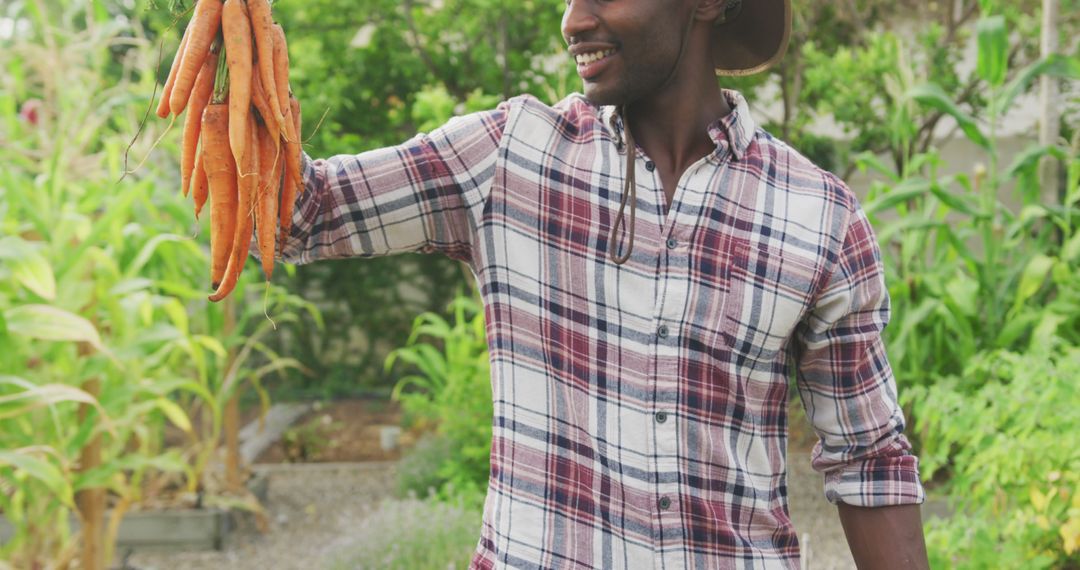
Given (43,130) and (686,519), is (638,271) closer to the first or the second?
(686,519)

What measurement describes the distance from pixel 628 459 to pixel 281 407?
5.46 m

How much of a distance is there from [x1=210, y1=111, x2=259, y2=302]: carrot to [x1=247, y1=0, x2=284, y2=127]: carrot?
44 mm

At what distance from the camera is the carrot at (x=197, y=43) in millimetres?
1034

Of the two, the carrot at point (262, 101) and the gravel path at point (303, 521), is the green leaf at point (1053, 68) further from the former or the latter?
the carrot at point (262, 101)

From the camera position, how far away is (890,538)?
51.8 inches

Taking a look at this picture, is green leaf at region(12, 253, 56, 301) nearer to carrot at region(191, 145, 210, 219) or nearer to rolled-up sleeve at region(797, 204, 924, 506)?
carrot at region(191, 145, 210, 219)

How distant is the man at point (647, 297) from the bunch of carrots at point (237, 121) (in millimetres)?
83

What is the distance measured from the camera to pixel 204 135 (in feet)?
3.54

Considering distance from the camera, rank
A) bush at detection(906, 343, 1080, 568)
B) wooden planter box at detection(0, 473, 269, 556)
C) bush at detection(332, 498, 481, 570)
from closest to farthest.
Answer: bush at detection(906, 343, 1080, 568) → bush at detection(332, 498, 481, 570) → wooden planter box at detection(0, 473, 269, 556)

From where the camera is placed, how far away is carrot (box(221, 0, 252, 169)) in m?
1.03

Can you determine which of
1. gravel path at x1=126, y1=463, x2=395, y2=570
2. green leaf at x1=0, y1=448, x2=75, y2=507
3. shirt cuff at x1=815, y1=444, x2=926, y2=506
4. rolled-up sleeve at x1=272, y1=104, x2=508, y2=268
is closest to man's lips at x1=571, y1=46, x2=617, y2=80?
rolled-up sleeve at x1=272, y1=104, x2=508, y2=268

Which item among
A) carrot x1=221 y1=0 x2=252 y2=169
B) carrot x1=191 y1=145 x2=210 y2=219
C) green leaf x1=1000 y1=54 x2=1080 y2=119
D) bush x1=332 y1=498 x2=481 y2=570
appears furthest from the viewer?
green leaf x1=1000 y1=54 x2=1080 y2=119

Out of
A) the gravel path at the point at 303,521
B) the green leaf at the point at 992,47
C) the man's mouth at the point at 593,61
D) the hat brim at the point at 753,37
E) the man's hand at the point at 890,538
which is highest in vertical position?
the green leaf at the point at 992,47


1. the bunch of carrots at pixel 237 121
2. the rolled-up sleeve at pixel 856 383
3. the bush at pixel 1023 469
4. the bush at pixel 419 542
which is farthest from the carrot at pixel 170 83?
the bush at pixel 419 542
